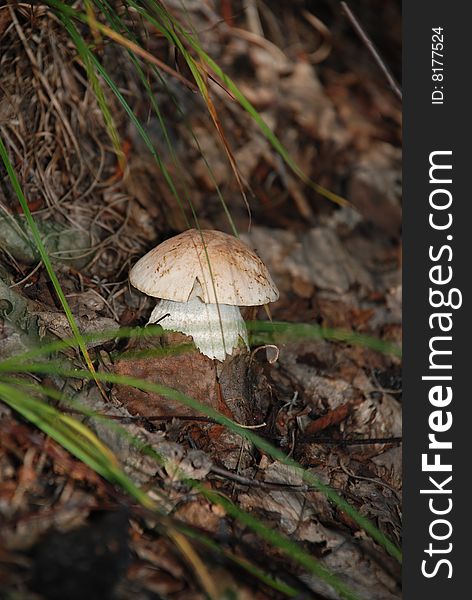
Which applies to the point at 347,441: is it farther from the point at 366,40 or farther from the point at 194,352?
the point at 366,40

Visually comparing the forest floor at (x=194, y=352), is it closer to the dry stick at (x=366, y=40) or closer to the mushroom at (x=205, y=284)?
the mushroom at (x=205, y=284)

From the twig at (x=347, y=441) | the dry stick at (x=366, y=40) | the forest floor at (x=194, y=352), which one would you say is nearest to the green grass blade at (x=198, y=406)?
the forest floor at (x=194, y=352)

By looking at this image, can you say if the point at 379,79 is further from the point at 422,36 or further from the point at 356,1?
the point at 422,36

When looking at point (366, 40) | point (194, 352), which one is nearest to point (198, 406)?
point (194, 352)

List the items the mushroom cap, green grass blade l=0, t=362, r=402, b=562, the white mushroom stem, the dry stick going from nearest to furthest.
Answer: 1. green grass blade l=0, t=362, r=402, b=562
2. the mushroom cap
3. the white mushroom stem
4. the dry stick

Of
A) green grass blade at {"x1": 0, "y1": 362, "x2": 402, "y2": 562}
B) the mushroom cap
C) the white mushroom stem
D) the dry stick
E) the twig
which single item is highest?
the dry stick

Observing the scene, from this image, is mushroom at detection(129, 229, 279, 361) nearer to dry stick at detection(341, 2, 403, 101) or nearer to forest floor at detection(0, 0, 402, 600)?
forest floor at detection(0, 0, 402, 600)

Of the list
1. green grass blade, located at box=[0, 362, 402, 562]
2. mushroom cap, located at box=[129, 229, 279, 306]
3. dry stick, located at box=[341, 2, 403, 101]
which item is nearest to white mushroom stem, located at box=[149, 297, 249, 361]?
mushroom cap, located at box=[129, 229, 279, 306]

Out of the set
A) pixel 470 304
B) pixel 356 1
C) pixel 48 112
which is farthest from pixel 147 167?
pixel 356 1
